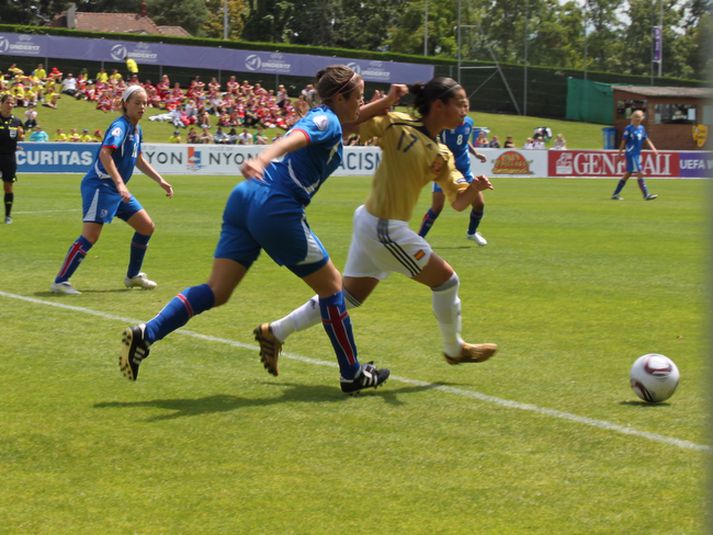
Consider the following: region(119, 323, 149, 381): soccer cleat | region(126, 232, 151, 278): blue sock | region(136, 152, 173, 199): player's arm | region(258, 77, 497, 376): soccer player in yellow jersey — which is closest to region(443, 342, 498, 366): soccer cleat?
region(258, 77, 497, 376): soccer player in yellow jersey

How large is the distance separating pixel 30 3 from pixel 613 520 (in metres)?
91.5

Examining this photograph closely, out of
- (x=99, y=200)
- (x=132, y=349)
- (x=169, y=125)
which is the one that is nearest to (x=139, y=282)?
(x=99, y=200)

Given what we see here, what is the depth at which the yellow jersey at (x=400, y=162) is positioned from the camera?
21.7 feet

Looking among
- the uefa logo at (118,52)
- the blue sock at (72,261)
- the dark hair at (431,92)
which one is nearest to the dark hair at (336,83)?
the dark hair at (431,92)

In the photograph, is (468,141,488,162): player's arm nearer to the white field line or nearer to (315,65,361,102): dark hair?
the white field line

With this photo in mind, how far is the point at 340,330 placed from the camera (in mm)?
6469

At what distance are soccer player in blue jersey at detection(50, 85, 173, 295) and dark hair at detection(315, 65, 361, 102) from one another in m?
4.63

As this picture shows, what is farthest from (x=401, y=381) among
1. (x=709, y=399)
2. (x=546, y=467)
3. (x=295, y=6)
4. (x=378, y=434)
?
(x=295, y=6)

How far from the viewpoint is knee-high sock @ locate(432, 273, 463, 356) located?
→ 6.88 meters

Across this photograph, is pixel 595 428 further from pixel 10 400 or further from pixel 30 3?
pixel 30 3

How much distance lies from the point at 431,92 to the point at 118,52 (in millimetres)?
50870

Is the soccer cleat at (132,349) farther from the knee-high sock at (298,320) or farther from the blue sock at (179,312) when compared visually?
the knee-high sock at (298,320)

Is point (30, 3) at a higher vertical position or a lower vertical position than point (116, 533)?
higher

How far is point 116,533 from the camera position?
13.6 ft
